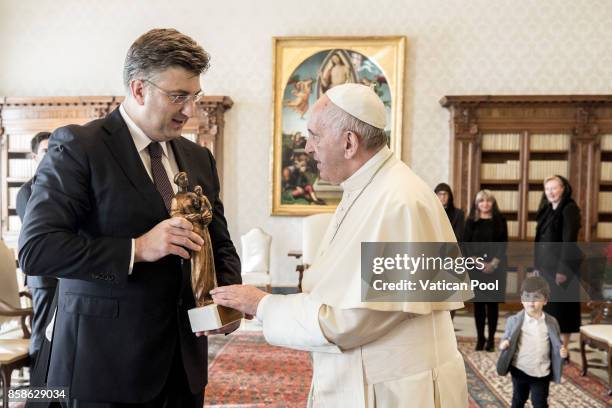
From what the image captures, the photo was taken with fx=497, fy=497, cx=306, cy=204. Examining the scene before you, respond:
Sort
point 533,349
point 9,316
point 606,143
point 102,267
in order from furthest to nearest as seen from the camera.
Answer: point 606,143 < point 9,316 < point 533,349 < point 102,267

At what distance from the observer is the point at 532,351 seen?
9.82 feet

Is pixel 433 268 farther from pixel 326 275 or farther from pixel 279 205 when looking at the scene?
pixel 279 205

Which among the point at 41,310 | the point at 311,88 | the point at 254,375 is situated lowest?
the point at 254,375

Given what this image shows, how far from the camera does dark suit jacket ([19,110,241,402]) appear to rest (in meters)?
1.34

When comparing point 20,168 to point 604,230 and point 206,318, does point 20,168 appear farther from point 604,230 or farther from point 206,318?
point 604,230

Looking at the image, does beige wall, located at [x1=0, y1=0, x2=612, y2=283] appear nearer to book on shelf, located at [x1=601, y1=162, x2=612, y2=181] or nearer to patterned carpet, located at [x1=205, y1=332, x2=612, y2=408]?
book on shelf, located at [x1=601, y1=162, x2=612, y2=181]

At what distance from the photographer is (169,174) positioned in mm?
1618

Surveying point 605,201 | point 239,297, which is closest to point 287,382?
point 239,297

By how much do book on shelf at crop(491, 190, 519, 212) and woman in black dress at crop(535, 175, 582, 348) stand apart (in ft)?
7.35

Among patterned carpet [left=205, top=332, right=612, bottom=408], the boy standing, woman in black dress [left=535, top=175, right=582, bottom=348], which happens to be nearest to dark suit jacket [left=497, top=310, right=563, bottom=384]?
the boy standing

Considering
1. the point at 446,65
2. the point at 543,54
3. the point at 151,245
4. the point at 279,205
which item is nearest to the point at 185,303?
the point at 151,245

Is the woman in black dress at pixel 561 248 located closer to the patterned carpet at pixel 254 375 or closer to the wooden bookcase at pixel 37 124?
the patterned carpet at pixel 254 375

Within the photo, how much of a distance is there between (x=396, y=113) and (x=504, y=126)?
1.60 metres

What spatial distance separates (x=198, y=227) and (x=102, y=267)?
0.28 meters
